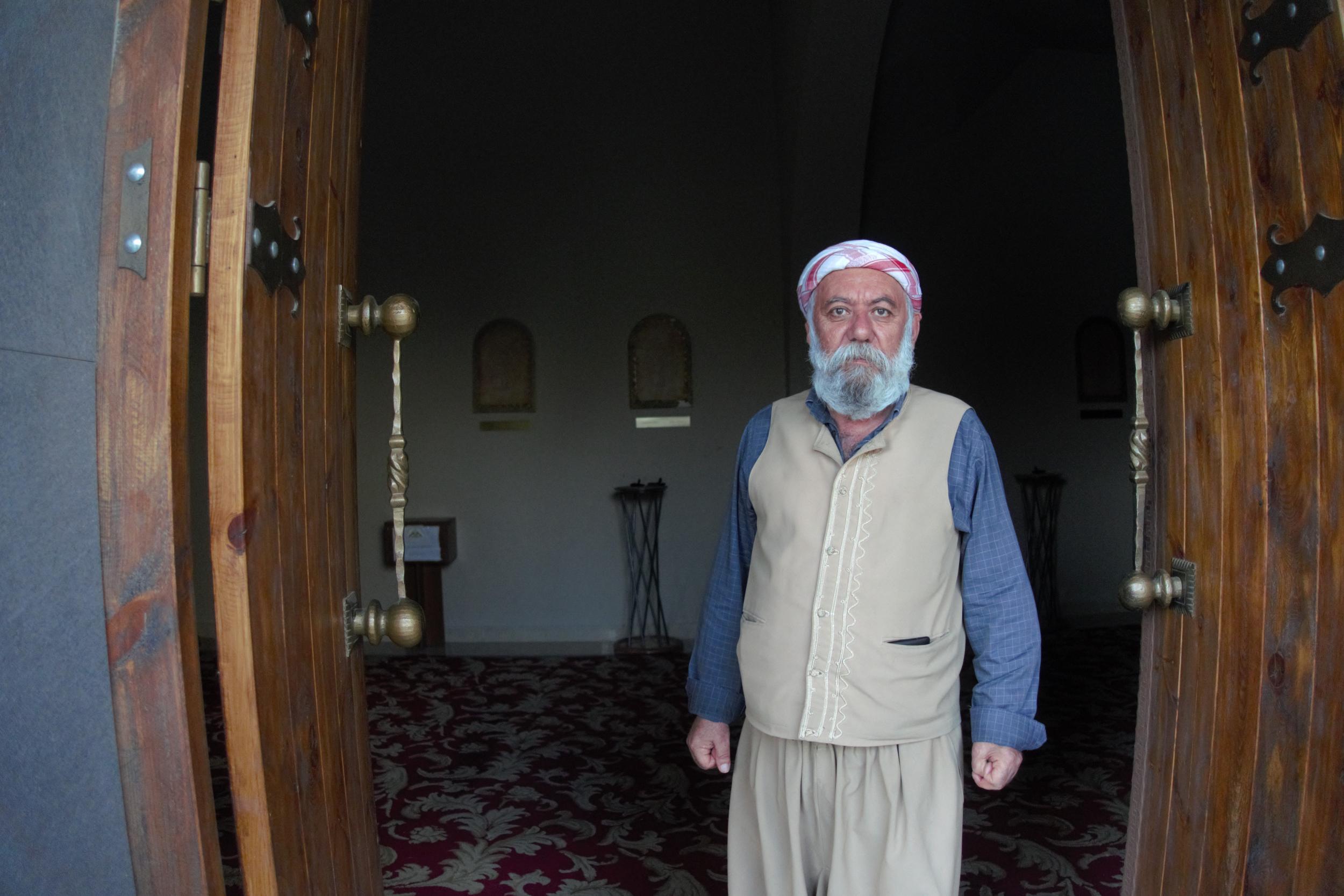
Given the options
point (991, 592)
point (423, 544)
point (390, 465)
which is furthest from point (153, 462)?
point (423, 544)

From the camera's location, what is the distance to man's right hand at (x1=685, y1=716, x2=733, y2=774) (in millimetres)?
1947

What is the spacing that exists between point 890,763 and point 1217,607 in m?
0.65

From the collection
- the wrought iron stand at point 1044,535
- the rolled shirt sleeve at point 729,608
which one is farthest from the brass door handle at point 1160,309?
the wrought iron stand at point 1044,535

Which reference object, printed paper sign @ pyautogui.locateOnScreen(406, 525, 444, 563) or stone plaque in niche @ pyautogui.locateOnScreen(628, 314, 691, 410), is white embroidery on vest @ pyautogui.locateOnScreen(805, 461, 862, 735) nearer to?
stone plaque in niche @ pyautogui.locateOnScreen(628, 314, 691, 410)

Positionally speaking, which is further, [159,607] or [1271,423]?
[1271,423]

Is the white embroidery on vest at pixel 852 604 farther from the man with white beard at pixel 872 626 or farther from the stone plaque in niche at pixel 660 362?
the stone plaque in niche at pixel 660 362

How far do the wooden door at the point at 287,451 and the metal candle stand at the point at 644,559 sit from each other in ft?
17.7

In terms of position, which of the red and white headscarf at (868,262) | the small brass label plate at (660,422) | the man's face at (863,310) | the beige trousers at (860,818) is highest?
the small brass label plate at (660,422)

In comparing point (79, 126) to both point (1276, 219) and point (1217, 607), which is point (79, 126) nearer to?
point (1276, 219)

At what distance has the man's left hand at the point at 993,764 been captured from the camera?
1688mm

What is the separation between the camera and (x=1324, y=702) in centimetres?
104

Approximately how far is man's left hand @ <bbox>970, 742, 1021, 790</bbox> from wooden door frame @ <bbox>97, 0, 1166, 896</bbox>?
4.06ft

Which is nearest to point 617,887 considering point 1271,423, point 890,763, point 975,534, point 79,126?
point 890,763

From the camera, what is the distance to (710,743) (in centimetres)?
196
